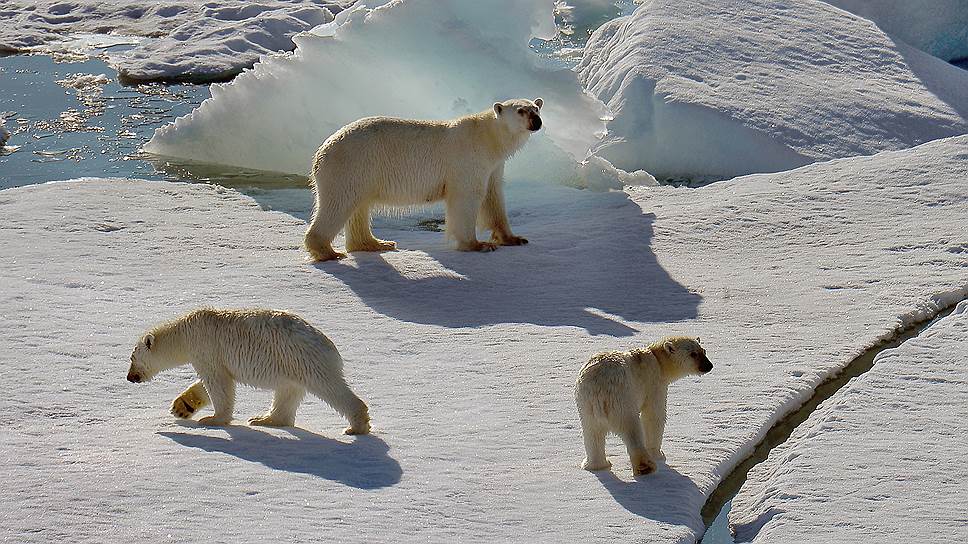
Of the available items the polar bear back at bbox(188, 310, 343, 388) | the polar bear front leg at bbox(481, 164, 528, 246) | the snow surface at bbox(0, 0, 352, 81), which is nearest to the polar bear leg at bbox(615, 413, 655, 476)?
the polar bear back at bbox(188, 310, 343, 388)

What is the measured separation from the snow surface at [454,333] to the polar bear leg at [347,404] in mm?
92

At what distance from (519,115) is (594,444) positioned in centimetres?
376

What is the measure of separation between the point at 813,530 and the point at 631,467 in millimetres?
754

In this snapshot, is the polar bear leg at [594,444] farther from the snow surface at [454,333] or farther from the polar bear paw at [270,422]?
the polar bear paw at [270,422]

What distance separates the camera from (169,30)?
18.0m

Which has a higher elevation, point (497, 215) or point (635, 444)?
point (635, 444)

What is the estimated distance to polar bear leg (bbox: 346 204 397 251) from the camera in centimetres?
831

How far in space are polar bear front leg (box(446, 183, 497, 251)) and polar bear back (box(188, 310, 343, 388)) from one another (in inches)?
122

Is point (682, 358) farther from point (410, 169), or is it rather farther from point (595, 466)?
point (410, 169)

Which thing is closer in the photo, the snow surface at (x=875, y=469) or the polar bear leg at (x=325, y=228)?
the snow surface at (x=875, y=469)

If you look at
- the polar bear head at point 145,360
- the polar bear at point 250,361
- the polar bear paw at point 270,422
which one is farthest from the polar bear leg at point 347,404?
the polar bear head at point 145,360

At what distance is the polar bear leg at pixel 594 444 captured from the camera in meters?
4.82

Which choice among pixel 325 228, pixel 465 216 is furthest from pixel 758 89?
pixel 325 228

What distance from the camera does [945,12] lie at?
15617 millimetres
